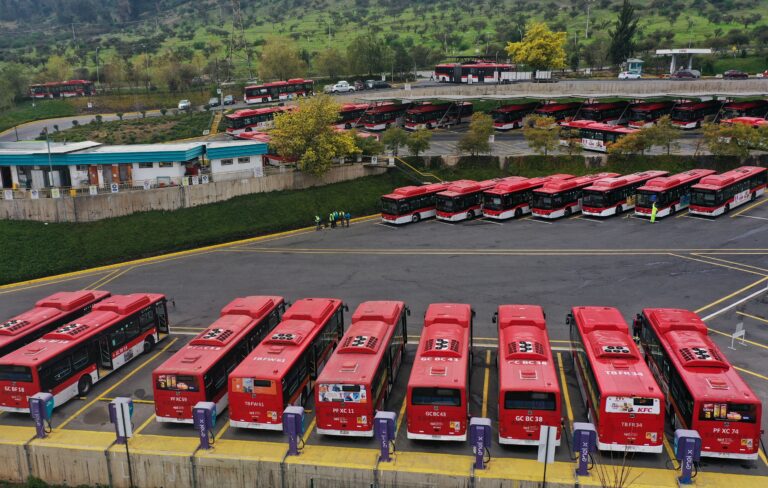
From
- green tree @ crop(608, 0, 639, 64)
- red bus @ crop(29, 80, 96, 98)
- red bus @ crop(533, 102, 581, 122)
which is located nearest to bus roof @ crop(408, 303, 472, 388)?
red bus @ crop(533, 102, 581, 122)

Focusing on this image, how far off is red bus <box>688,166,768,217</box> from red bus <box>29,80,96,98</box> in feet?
302

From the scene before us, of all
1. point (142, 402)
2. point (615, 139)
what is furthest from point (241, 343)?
point (615, 139)

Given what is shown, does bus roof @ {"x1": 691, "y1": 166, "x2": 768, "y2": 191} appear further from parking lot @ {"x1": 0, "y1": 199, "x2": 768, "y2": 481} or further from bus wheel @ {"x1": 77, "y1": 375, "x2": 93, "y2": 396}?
bus wheel @ {"x1": 77, "y1": 375, "x2": 93, "y2": 396}

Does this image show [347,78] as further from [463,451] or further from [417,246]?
[463,451]

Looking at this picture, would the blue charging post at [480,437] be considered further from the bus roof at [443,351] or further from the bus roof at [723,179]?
the bus roof at [723,179]

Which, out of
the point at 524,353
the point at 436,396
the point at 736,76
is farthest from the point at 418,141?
the point at 736,76

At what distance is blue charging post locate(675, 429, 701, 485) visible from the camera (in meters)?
16.5

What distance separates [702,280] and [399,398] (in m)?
20.6

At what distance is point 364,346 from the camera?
2097 centimetres

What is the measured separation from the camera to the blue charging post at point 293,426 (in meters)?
18.2

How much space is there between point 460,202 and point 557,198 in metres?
7.34

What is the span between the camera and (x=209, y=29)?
188m

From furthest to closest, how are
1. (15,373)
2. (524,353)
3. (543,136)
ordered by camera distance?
(543,136) → (15,373) → (524,353)

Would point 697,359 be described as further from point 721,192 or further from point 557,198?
point 721,192
